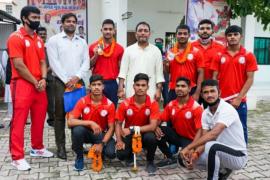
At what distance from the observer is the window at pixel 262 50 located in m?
14.4

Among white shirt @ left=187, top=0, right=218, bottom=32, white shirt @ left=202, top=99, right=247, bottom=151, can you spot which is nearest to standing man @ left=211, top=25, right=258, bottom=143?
white shirt @ left=202, top=99, right=247, bottom=151

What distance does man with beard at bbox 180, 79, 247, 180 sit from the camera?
363 cm

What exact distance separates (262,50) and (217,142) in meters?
12.0

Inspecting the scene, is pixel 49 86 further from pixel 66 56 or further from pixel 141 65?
pixel 141 65

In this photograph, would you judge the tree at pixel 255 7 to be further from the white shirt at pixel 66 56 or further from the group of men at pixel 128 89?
the white shirt at pixel 66 56

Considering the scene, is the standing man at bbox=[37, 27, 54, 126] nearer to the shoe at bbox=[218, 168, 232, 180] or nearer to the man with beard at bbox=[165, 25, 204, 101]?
the man with beard at bbox=[165, 25, 204, 101]

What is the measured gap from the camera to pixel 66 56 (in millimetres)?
4672

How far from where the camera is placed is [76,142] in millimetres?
4301

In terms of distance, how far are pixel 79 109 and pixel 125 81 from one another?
33.8 inches

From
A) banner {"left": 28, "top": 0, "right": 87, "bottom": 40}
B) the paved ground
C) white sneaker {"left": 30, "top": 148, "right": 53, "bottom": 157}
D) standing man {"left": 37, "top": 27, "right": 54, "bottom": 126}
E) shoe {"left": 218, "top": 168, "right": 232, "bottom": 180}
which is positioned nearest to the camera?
shoe {"left": 218, "top": 168, "right": 232, "bottom": 180}

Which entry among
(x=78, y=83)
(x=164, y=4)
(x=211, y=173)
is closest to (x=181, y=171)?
(x=211, y=173)

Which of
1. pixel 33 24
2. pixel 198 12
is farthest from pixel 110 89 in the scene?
pixel 198 12

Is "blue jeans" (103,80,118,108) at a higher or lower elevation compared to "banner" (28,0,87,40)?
lower

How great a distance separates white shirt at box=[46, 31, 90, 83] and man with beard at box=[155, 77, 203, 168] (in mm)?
1346
